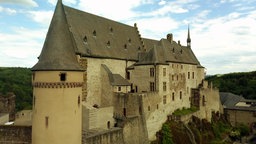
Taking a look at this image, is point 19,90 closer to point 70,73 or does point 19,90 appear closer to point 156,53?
point 156,53

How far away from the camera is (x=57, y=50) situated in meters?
24.3

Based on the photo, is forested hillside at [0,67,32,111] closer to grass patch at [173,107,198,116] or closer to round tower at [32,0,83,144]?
grass patch at [173,107,198,116]

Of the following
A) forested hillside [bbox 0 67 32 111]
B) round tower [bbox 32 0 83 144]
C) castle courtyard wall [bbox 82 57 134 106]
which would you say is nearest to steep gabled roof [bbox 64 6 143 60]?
castle courtyard wall [bbox 82 57 134 106]

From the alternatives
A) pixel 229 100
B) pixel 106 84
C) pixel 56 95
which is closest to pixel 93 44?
pixel 106 84

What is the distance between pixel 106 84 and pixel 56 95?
13.0 metres

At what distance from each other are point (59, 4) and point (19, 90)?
6713 centimetres

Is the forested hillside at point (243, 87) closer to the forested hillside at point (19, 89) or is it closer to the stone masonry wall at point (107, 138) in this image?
the forested hillside at point (19, 89)

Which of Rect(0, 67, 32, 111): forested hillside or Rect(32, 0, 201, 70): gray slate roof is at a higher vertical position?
Rect(32, 0, 201, 70): gray slate roof

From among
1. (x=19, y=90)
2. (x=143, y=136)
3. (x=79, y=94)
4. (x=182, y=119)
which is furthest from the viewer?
(x=19, y=90)

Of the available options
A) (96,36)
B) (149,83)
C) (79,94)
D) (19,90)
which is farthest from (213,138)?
(19,90)

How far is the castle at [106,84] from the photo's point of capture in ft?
77.0

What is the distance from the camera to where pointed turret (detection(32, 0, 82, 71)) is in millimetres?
23703

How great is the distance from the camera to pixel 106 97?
3562 centimetres

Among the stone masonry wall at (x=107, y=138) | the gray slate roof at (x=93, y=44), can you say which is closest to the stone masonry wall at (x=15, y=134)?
the stone masonry wall at (x=107, y=138)
